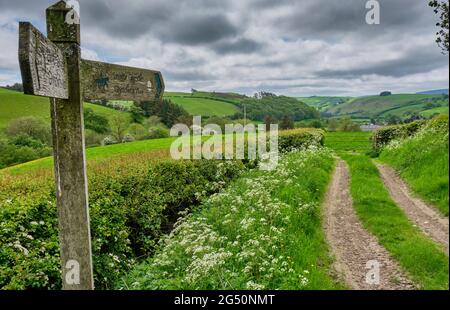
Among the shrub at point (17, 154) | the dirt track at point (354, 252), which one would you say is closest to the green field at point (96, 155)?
the dirt track at point (354, 252)

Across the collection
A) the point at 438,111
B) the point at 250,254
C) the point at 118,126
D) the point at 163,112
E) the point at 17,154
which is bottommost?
the point at 17,154

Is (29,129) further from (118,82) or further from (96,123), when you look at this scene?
(118,82)

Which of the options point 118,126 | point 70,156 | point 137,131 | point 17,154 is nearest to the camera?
point 70,156

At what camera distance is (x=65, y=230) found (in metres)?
3.33

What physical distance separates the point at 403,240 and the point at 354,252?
4.48 feet

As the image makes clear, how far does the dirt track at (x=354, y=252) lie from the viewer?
4634mm

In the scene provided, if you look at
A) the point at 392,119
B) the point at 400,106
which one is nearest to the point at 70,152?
the point at 392,119

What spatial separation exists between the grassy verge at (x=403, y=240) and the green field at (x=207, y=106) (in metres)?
113

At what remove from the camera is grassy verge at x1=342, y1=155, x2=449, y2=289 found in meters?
3.23

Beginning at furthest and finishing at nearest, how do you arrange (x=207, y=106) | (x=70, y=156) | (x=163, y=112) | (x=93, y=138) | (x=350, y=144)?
1. (x=207, y=106)
2. (x=163, y=112)
3. (x=93, y=138)
4. (x=350, y=144)
5. (x=70, y=156)

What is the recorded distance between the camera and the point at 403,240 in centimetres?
513

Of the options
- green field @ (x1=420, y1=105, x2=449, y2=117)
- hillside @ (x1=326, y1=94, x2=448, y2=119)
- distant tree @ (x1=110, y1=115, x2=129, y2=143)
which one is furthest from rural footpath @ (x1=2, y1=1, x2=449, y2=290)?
distant tree @ (x1=110, y1=115, x2=129, y2=143)

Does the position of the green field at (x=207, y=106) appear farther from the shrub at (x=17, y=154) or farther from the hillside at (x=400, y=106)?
the shrub at (x=17, y=154)

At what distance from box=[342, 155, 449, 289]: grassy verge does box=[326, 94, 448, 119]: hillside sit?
1.41 metres
